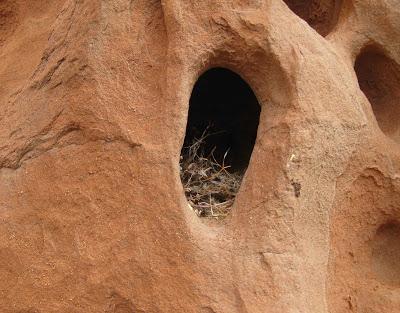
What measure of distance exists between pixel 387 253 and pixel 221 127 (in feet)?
2.20

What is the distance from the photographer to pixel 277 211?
154cm

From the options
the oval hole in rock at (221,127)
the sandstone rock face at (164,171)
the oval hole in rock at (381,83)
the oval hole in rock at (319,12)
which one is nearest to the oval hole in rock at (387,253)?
the sandstone rock face at (164,171)

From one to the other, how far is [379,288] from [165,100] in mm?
864

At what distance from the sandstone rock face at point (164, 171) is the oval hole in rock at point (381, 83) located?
1.04 ft

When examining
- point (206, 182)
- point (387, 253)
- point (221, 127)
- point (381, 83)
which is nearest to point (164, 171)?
point (206, 182)

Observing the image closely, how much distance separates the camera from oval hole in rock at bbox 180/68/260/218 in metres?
1.85

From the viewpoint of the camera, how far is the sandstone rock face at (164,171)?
4.80 feet

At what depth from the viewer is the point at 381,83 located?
6.94 ft

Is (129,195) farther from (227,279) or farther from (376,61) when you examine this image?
(376,61)

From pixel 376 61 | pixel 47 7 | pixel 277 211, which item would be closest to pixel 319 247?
pixel 277 211

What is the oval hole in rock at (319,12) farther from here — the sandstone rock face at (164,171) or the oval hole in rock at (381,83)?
the sandstone rock face at (164,171)

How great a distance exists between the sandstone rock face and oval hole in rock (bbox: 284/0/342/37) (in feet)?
1.38

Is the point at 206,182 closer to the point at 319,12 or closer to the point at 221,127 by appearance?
the point at 221,127

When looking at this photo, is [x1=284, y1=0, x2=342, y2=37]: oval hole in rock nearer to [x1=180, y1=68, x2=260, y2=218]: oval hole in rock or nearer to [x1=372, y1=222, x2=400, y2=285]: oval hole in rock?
[x1=180, y1=68, x2=260, y2=218]: oval hole in rock
